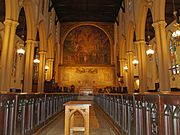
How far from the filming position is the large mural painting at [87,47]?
24.2m

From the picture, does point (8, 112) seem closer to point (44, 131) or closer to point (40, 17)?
point (44, 131)

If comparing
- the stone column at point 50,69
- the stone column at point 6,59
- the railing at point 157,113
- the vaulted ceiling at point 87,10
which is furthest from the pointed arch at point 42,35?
the railing at point 157,113

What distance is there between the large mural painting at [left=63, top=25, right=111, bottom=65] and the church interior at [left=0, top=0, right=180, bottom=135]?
0.46 feet

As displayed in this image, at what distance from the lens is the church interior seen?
3.02 metres

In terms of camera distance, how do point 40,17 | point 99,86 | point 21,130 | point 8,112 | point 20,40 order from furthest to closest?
point 99,86 → point 20,40 → point 40,17 → point 21,130 → point 8,112

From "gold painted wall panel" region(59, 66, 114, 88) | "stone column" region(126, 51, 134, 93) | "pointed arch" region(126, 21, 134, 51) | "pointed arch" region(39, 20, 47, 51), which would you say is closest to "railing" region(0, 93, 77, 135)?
"pointed arch" region(39, 20, 47, 51)

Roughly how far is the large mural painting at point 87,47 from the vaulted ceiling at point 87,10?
1.79 metres

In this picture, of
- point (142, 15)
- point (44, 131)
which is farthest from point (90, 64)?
point (44, 131)

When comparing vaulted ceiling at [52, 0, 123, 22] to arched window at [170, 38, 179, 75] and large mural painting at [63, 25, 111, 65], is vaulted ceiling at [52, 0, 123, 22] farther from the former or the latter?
arched window at [170, 38, 179, 75]

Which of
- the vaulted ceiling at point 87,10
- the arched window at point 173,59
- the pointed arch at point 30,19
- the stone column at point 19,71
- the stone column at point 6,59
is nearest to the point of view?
the stone column at point 6,59

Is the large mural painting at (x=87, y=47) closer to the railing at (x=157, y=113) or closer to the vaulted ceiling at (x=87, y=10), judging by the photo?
the vaulted ceiling at (x=87, y=10)

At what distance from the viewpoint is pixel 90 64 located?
2403 cm

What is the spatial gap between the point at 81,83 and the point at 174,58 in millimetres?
12095

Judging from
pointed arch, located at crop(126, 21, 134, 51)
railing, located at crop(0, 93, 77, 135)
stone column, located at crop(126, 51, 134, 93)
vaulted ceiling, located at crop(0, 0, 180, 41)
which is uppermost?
vaulted ceiling, located at crop(0, 0, 180, 41)
